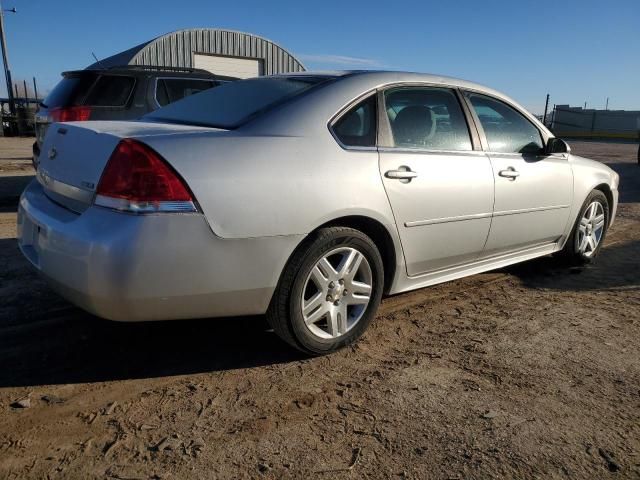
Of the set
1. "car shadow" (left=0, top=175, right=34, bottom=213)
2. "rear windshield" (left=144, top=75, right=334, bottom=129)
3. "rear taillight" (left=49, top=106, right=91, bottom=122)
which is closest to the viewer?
"rear windshield" (left=144, top=75, right=334, bottom=129)

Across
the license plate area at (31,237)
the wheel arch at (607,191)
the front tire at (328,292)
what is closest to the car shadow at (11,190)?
the license plate area at (31,237)

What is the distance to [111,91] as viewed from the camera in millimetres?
7086

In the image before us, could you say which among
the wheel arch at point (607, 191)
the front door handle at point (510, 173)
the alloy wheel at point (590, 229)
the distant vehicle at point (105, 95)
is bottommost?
the alloy wheel at point (590, 229)

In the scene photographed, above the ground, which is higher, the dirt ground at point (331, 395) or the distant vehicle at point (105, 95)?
the distant vehicle at point (105, 95)

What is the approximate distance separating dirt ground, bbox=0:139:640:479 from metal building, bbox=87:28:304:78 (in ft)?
73.2

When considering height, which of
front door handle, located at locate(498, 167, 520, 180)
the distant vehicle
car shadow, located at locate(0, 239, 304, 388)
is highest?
the distant vehicle

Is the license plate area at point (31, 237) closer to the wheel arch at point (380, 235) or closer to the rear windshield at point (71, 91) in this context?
the wheel arch at point (380, 235)

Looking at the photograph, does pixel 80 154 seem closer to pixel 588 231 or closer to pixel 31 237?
pixel 31 237

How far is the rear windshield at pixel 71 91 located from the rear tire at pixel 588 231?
584 cm

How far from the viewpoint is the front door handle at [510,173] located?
380 centimetres

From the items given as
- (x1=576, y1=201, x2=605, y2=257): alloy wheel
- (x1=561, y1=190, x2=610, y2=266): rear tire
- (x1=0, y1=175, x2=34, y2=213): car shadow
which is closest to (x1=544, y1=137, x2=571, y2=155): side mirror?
(x1=561, y1=190, x2=610, y2=266): rear tire

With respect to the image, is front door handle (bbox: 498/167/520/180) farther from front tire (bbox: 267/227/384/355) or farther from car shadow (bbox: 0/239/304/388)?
car shadow (bbox: 0/239/304/388)

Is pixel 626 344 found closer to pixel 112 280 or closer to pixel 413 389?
pixel 413 389

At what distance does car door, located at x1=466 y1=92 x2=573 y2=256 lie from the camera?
12.6 feet
